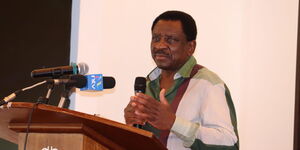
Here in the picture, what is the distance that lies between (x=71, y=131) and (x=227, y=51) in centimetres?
217

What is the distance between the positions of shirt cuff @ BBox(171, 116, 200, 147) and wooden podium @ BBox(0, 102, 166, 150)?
1.59ft

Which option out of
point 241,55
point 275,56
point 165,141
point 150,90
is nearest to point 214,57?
point 241,55

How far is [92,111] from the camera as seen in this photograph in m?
3.71

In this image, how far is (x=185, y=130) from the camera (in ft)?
7.43

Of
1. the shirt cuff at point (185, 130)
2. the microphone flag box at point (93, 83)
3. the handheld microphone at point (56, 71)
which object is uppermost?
the handheld microphone at point (56, 71)

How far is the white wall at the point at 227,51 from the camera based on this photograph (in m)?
3.50

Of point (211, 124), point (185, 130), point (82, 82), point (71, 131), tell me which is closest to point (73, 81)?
point (82, 82)

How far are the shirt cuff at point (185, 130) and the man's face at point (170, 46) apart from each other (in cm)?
48

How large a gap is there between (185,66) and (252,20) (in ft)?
3.62

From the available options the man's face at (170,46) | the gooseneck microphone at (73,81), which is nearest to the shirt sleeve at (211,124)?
the man's face at (170,46)

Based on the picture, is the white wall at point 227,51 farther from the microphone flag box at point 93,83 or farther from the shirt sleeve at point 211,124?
the microphone flag box at point 93,83

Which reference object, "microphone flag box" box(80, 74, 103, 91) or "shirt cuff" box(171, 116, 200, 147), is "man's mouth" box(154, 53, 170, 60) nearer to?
"shirt cuff" box(171, 116, 200, 147)

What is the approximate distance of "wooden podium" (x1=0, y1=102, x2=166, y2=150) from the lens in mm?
1572

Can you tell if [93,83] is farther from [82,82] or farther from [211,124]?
[211,124]
